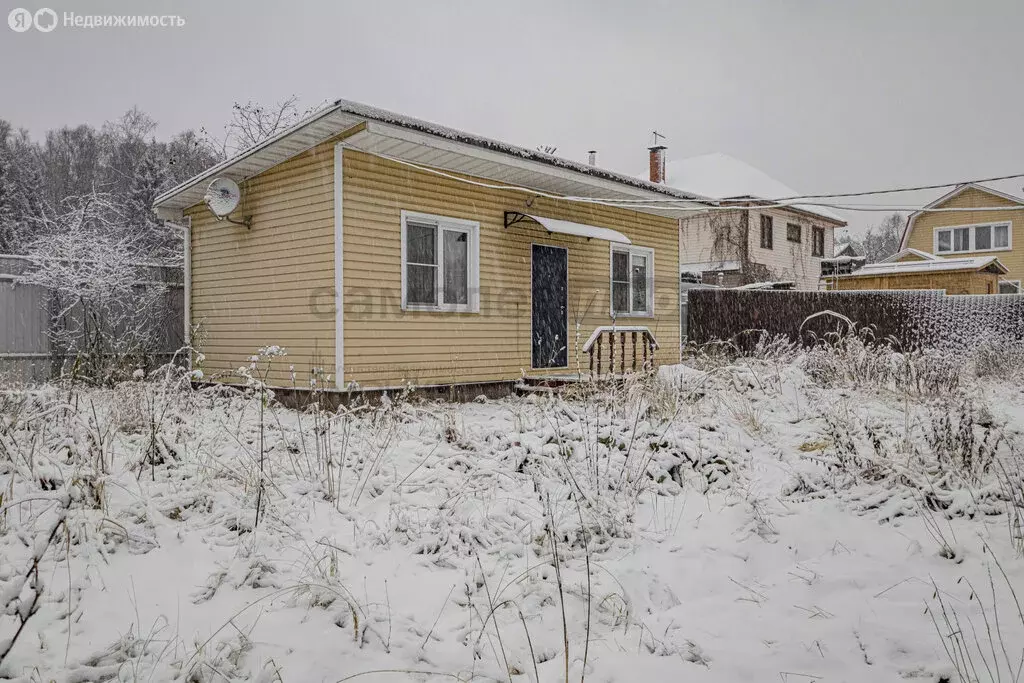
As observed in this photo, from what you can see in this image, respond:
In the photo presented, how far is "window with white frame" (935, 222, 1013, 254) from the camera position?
24.7m

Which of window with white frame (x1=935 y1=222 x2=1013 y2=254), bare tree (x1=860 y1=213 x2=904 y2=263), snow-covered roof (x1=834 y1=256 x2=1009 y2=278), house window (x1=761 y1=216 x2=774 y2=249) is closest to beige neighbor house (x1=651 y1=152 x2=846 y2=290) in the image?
house window (x1=761 y1=216 x2=774 y2=249)

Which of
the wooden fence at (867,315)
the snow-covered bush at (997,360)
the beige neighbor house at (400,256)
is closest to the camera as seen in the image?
the beige neighbor house at (400,256)

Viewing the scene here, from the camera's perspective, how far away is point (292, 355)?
7.92m

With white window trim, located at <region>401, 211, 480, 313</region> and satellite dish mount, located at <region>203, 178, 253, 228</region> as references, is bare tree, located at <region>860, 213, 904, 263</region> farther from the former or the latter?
satellite dish mount, located at <region>203, 178, 253, 228</region>

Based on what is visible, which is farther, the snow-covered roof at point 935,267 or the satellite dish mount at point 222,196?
the snow-covered roof at point 935,267

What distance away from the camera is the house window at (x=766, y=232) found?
23.9m

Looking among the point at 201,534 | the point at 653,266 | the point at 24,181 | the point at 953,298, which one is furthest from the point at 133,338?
the point at 24,181

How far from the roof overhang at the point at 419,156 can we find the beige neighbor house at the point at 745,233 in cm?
1155

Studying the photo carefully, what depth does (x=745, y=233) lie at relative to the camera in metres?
23.1

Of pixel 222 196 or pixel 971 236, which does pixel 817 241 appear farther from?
pixel 222 196

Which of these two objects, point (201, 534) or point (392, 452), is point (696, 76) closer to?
point (392, 452)

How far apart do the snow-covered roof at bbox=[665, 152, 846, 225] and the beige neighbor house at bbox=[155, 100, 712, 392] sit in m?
15.9

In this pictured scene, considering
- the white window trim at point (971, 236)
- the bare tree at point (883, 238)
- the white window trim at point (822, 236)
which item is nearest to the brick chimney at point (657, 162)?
the white window trim at point (822, 236)

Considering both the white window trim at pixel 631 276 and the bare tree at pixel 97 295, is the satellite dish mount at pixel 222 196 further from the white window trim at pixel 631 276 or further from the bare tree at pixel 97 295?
the white window trim at pixel 631 276
